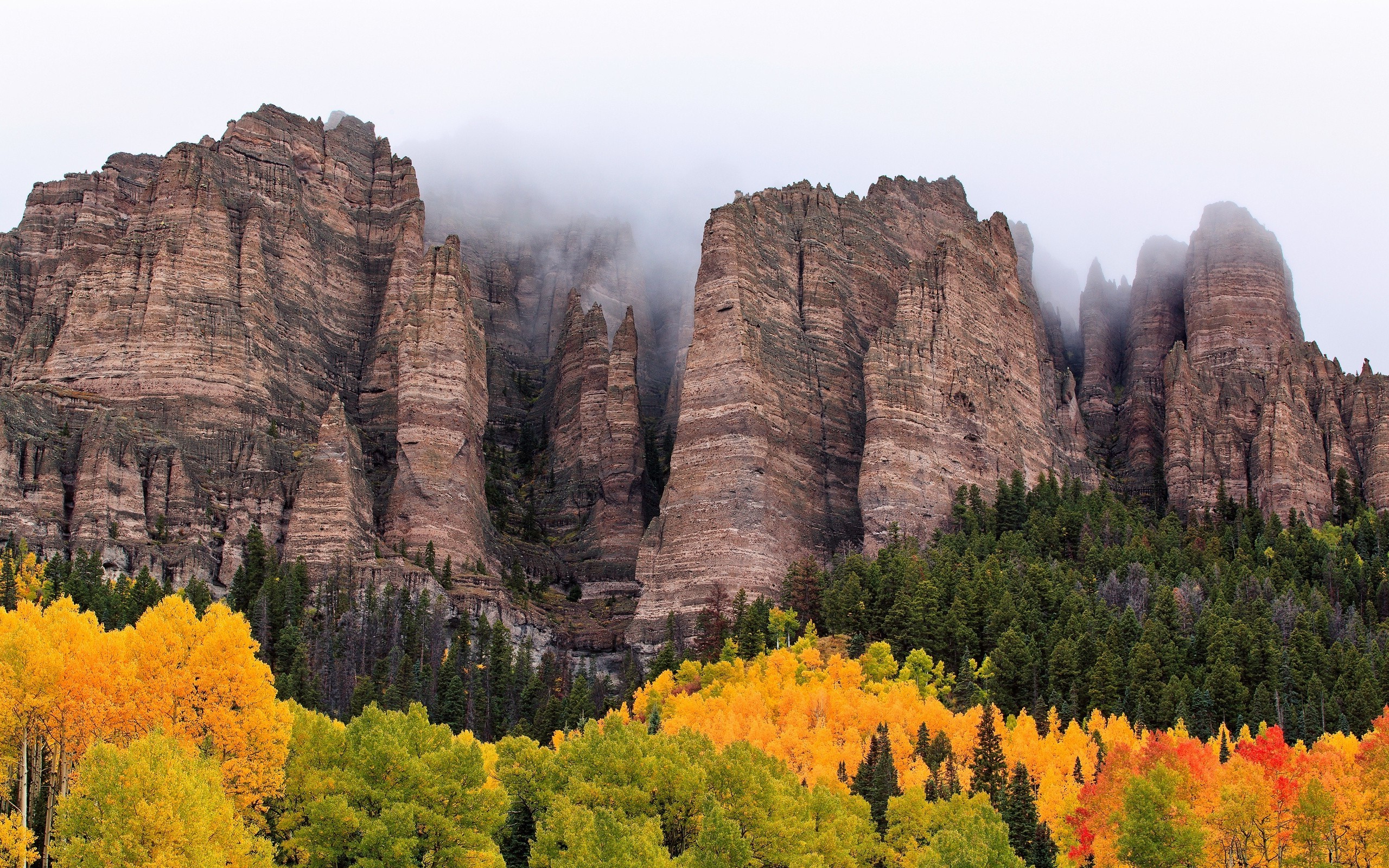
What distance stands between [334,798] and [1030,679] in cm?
5269

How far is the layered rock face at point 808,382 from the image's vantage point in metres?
131

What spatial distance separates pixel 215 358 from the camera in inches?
5359

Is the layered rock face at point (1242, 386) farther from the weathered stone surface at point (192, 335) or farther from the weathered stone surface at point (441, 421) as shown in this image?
the weathered stone surface at point (192, 335)

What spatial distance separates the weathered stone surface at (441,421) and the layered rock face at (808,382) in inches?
612

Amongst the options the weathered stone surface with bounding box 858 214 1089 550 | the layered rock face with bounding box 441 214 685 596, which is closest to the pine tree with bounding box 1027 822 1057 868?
the weathered stone surface with bounding box 858 214 1089 550

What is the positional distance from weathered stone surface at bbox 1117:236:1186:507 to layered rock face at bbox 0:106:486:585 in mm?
61781

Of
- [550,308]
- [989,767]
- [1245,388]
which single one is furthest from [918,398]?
[550,308]

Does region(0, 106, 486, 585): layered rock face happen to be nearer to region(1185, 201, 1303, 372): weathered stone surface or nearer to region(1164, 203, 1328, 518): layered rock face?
region(1164, 203, 1328, 518): layered rock face

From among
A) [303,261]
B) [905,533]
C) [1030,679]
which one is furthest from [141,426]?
[1030,679]

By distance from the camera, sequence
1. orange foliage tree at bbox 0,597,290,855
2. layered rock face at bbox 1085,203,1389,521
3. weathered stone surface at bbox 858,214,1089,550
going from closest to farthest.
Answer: orange foliage tree at bbox 0,597,290,855 < weathered stone surface at bbox 858,214,1089,550 < layered rock face at bbox 1085,203,1389,521

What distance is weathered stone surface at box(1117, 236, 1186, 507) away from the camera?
161875 millimetres

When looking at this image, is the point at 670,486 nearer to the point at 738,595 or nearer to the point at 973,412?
the point at 738,595

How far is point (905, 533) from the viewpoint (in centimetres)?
13400

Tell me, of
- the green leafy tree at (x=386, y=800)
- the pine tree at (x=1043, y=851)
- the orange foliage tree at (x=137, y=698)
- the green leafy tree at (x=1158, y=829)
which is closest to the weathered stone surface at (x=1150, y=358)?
the pine tree at (x=1043, y=851)
